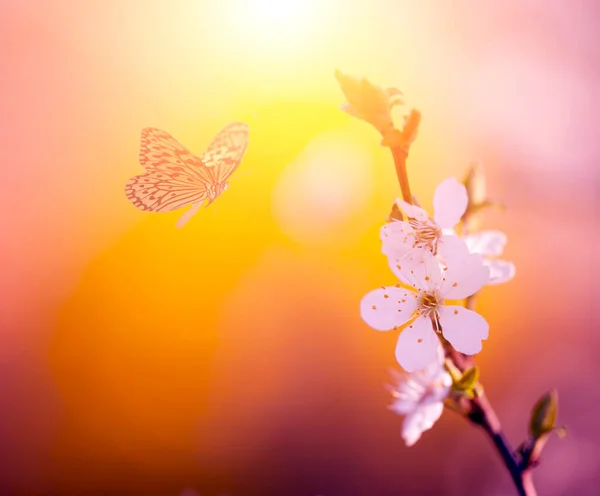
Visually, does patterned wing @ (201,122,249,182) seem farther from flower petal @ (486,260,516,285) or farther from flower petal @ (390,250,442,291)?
flower petal @ (486,260,516,285)

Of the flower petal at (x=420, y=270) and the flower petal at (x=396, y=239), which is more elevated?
the flower petal at (x=396, y=239)

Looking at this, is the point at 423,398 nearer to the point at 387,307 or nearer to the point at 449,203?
the point at 387,307

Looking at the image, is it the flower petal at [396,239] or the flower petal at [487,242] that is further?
the flower petal at [487,242]

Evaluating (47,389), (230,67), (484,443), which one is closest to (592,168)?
(484,443)

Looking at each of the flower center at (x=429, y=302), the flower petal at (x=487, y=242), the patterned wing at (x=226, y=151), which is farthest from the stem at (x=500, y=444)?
the patterned wing at (x=226, y=151)

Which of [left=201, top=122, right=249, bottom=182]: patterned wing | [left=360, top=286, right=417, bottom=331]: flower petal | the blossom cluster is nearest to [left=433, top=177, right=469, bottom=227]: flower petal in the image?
the blossom cluster

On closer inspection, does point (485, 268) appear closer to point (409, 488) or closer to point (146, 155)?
point (146, 155)

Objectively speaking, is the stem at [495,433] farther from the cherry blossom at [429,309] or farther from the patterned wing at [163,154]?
the patterned wing at [163,154]
